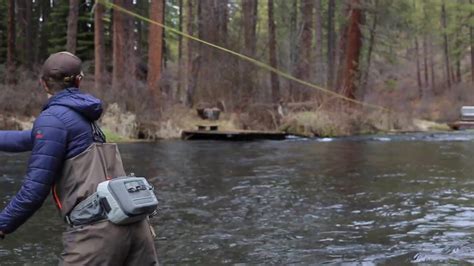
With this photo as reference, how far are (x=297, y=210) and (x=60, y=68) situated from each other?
611 centimetres

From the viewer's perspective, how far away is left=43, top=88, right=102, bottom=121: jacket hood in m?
3.37

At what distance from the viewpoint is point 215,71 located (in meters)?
31.9

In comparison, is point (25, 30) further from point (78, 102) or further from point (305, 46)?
point (78, 102)

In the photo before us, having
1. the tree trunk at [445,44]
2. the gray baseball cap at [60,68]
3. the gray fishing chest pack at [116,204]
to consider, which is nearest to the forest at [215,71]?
the tree trunk at [445,44]

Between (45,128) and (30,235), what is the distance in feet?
14.6

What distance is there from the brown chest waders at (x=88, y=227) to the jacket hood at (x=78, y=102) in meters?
0.17

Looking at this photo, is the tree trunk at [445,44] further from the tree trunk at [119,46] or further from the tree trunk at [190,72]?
the tree trunk at [119,46]

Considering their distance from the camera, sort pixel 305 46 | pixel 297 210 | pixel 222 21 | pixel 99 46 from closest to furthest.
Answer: pixel 297 210 → pixel 99 46 → pixel 305 46 → pixel 222 21

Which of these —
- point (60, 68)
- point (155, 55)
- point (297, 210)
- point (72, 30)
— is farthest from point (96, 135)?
point (72, 30)

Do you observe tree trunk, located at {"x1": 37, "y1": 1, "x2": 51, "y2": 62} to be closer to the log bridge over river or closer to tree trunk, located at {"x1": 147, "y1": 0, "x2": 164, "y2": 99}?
tree trunk, located at {"x1": 147, "y1": 0, "x2": 164, "y2": 99}

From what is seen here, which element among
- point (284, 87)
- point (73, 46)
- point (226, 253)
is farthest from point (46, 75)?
point (284, 87)

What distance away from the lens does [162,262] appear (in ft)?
20.4

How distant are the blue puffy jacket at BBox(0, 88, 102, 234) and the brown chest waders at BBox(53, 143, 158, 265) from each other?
54mm

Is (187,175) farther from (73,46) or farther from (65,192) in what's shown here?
(73,46)
